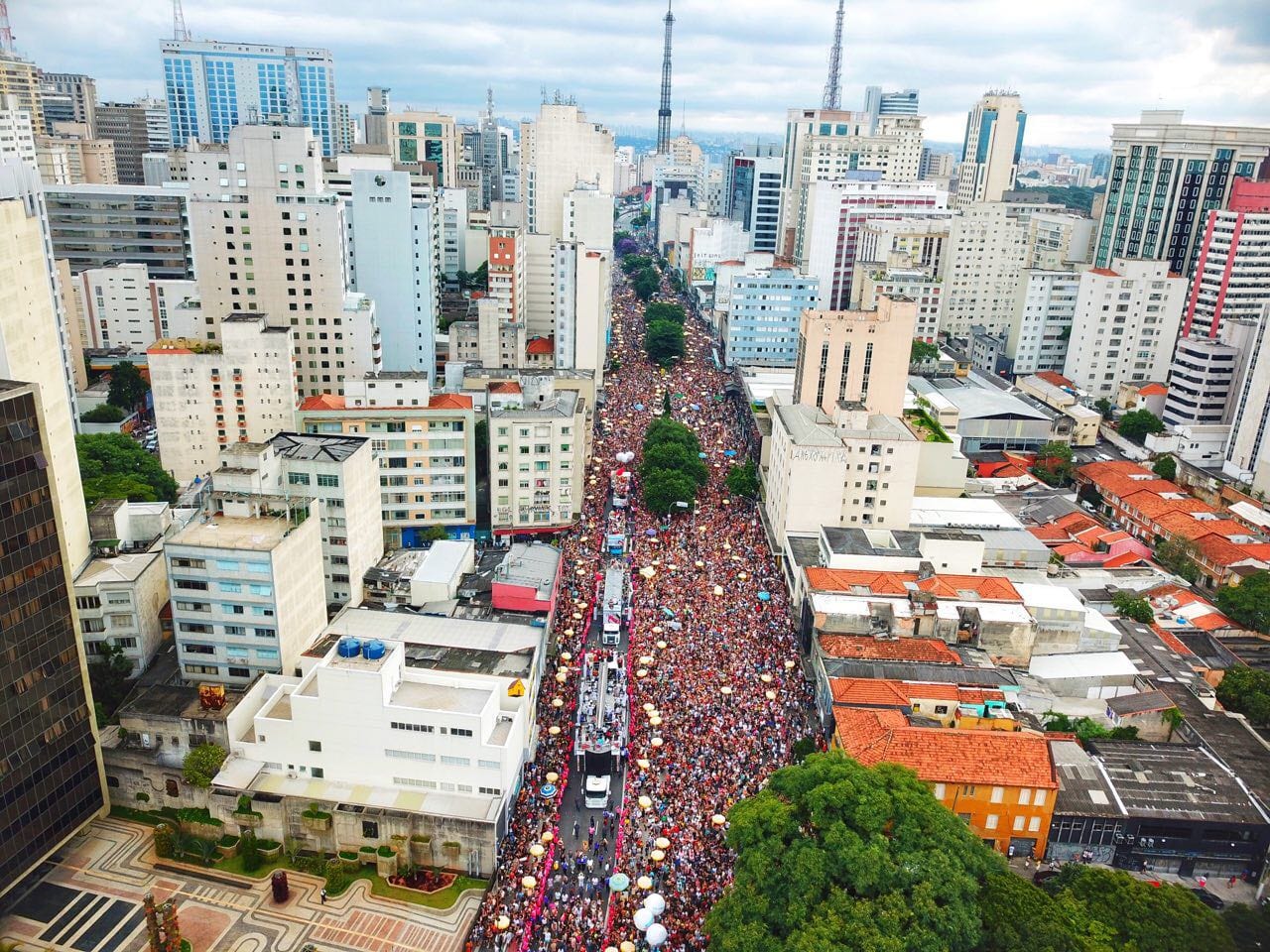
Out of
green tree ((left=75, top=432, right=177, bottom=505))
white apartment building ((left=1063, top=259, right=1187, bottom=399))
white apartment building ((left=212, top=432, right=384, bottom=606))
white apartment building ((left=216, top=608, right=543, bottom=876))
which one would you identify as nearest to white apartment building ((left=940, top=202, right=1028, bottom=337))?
white apartment building ((left=1063, top=259, right=1187, bottom=399))

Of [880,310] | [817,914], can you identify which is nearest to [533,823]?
[817,914]

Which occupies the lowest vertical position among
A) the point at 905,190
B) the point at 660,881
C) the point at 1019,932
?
the point at 660,881

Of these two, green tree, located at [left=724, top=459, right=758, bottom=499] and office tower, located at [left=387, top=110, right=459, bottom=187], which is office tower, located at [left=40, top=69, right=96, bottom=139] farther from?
green tree, located at [left=724, top=459, right=758, bottom=499]

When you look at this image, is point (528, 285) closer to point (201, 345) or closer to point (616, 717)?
point (201, 345)

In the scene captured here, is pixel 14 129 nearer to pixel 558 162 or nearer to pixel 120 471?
pixel 558 162

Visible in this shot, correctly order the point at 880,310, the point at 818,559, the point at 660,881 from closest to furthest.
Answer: the point at 660,881
the point at 818,559
the point at 880,310

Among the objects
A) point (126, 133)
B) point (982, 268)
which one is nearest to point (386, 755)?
point (982, 268)
